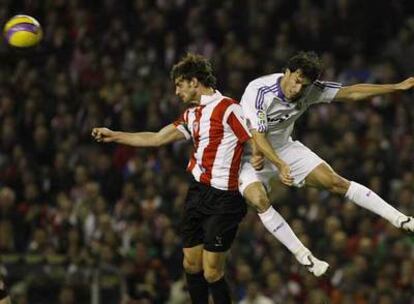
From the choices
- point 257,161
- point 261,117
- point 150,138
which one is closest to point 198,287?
point 257,161

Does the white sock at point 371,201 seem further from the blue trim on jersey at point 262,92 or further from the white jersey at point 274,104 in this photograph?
the blue trim on jersey at point 262,92

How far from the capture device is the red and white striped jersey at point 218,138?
10.7 metres

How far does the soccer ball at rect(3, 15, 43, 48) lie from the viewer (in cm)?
1191

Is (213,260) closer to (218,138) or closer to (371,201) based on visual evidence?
(218,138)

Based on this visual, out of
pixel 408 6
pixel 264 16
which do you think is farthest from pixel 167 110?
pixel 408 6

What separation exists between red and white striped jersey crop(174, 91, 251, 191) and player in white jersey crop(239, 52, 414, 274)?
103 mm

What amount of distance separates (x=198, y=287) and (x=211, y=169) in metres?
1.04

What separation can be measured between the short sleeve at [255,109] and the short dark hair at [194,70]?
1.14 feet

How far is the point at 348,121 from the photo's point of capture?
16969 mm

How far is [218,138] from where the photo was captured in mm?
10758

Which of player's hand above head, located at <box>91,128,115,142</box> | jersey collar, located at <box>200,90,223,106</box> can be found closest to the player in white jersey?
jersey collar, located at <box>200,90,223,106</box>

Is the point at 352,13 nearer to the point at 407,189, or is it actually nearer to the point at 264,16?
the point at 264,16

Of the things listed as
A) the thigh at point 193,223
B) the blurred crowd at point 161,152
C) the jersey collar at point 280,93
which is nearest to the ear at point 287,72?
the jersey collar at point 280,93

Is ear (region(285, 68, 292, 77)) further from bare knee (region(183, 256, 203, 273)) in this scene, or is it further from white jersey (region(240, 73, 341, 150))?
bare knee (region(183, 256, 203, 273))
